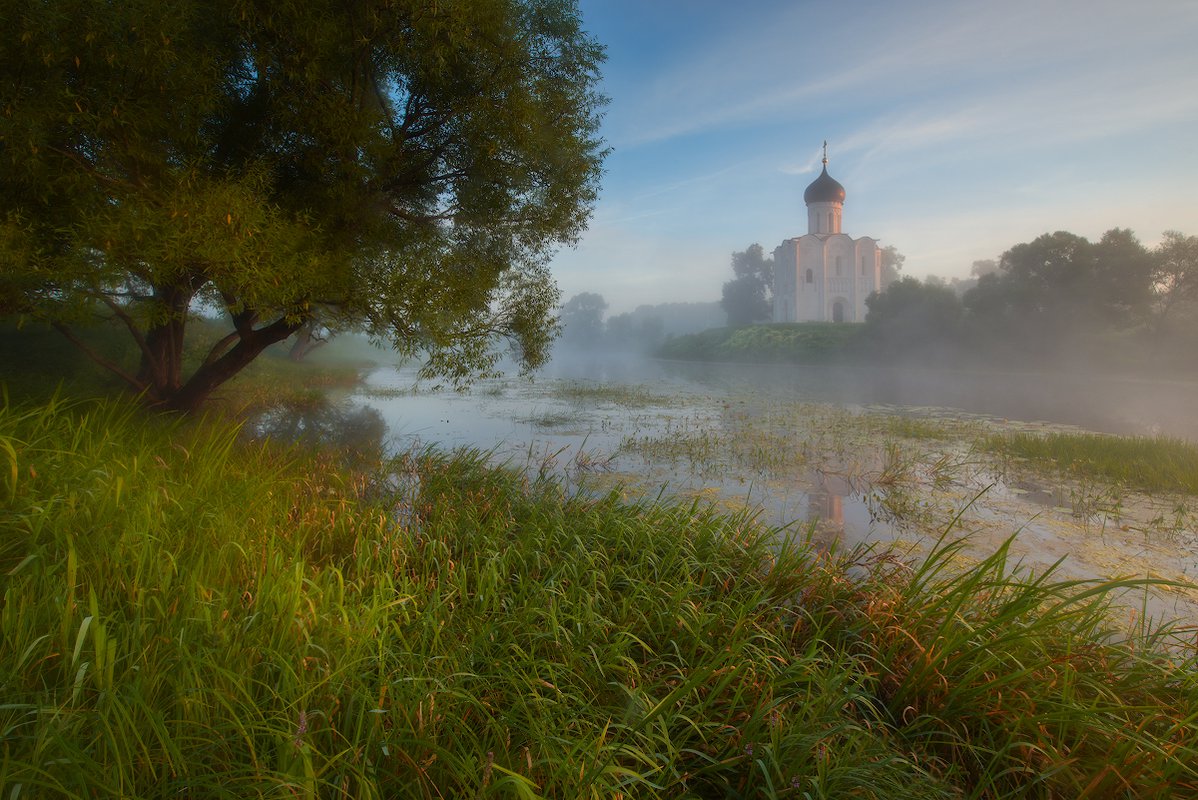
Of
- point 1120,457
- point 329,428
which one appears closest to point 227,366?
point 329,428

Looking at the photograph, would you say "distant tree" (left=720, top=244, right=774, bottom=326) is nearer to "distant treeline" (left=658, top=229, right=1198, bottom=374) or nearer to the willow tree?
"distant treeline" (left=658, top=229, right=1198, bottom=374)

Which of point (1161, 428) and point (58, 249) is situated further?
point (1161, 428)

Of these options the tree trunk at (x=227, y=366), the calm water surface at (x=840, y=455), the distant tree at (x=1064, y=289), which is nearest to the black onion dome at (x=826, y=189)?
the distant tree at (x=1064, y=289)

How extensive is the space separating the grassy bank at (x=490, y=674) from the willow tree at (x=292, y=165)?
3272 mm

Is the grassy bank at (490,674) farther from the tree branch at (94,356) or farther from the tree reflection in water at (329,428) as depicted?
the tree branch at (94,356)

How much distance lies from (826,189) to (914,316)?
19245 mm

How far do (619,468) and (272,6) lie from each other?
7452 mm

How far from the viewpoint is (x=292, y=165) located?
7.93 metres

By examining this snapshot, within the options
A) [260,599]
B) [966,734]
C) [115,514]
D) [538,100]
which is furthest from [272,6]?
[966,734]

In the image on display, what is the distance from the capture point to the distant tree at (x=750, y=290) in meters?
64.5

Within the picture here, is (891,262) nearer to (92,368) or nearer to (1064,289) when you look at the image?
(1064,289)

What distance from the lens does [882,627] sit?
124 inches

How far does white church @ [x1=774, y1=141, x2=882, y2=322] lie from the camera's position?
50.6 m

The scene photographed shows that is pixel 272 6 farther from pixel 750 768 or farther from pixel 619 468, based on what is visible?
pixel 750 768
